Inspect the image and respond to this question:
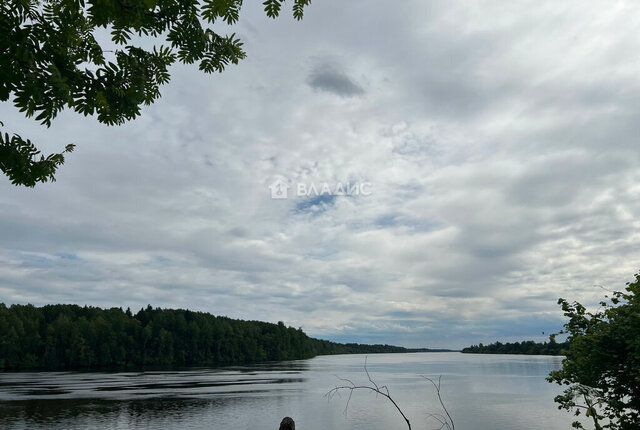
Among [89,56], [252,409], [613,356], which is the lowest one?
[252,409]

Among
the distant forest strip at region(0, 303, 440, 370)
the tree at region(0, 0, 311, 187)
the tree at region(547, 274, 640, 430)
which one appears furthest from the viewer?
the distant forest strip at region(0, 303, 440, 370)

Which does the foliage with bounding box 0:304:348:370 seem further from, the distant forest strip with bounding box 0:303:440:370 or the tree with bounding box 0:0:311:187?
the tree with bounding box 0:0:311:187

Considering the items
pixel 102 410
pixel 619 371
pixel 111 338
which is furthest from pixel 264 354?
pixel 619 371

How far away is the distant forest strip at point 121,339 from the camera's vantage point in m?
115

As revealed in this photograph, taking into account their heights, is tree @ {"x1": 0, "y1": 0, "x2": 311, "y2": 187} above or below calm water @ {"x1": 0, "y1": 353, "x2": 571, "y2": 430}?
above

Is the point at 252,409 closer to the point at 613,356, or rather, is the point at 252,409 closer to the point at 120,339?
the point at 613,356

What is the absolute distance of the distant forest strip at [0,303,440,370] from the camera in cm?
11544

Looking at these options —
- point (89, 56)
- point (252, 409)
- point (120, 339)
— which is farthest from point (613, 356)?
point (120, 339)

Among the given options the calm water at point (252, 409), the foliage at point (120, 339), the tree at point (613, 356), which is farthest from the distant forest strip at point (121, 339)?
the tree at point (613, 356)

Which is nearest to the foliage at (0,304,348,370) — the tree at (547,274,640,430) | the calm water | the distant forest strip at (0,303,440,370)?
the distant forest strip at (0,303,440,370)

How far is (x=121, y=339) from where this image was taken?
418 feet

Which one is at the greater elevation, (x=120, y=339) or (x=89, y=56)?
(x=89, y=56)

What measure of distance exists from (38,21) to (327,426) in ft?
117

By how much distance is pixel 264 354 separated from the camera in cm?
17000
